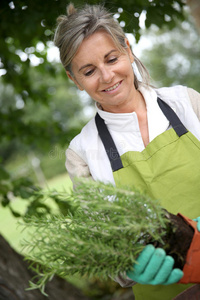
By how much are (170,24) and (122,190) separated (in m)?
1.76

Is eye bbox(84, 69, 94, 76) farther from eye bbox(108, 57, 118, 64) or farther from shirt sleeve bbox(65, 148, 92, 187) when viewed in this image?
shirt sleeve bbox(65, 148, 92, 187)

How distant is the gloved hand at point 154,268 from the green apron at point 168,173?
455 mm

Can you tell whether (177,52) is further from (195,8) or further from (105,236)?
(105,236)

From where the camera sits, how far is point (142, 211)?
2.73 ft

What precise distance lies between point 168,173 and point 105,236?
1.98 ft

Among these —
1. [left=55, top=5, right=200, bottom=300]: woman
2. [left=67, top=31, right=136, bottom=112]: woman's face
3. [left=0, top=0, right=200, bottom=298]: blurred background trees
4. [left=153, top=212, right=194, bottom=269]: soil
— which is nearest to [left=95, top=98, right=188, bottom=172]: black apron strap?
[left=55, top=5, right=200, bottom=300]: woman

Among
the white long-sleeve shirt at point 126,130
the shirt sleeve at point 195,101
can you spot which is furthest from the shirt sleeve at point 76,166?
the shirt sleeve at point 195,101

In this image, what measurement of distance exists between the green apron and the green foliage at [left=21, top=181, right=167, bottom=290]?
477 mm

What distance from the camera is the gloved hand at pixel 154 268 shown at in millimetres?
883

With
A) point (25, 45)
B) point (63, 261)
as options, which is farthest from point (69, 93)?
point (63, 261)

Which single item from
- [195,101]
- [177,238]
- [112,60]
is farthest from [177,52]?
[177,238]

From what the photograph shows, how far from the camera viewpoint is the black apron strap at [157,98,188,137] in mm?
1405

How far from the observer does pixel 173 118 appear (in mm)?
1466

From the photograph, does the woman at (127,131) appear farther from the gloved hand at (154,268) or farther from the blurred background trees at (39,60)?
the gloved hand at (154,268)
